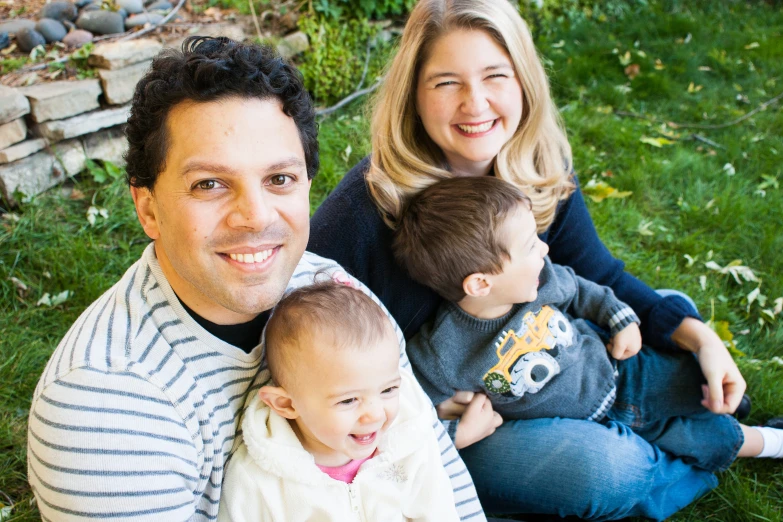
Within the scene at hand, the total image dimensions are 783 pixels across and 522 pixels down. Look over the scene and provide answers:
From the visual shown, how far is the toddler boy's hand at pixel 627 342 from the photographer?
264 cm

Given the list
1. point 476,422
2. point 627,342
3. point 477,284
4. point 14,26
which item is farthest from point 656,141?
point 14,26

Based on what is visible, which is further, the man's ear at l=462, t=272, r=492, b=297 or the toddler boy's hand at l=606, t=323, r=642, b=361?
the toddler boy's hand at l=606, t=323, r=642, b=361

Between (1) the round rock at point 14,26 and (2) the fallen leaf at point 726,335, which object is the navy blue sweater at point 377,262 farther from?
(1) the round rock at point 14,26

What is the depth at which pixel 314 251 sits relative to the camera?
2484mm

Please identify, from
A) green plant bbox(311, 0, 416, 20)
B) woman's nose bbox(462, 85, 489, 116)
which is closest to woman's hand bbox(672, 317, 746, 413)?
woman's nose bbox(462, 85, 489, 116)

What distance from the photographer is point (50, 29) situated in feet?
13.4

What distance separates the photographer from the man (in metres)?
1.46

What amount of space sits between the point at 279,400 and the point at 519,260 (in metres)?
1.03

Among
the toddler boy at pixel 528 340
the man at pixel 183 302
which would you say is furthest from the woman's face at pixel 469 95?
the man at pixel 183 302

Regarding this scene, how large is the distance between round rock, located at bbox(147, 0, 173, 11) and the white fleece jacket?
3701mm

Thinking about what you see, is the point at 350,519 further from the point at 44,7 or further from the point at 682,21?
the point at 682,21

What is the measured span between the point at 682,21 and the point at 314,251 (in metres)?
6.21

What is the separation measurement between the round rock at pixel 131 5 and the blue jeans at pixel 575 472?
368cm

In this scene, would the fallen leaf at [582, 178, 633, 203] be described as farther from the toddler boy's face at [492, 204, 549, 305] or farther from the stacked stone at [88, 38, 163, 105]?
the stacked stone at [88, 38, 163, 105]
